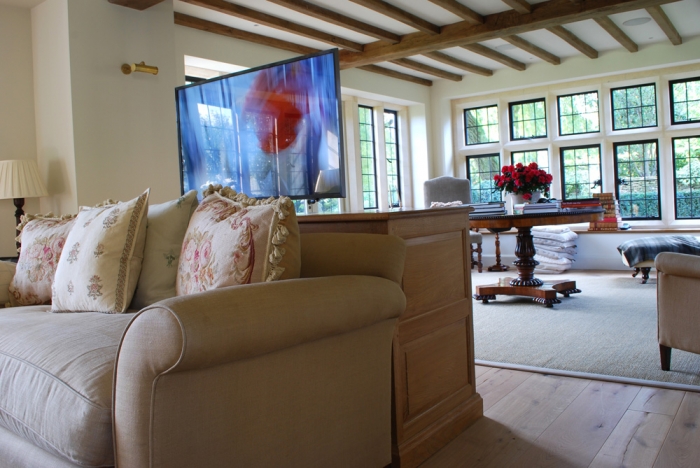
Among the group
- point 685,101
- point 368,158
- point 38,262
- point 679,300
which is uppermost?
point 685,101

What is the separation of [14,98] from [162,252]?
8.27 ft

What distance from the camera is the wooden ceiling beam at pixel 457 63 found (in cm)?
679

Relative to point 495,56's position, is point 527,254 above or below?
below

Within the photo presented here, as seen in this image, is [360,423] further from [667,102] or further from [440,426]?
[667,102]

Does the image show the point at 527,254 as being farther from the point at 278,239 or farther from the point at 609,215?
the point at 278,239

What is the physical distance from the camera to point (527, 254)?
4.86 m

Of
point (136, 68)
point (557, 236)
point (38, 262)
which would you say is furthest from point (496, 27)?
point (38, 262)

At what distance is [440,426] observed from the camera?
83.2 inches

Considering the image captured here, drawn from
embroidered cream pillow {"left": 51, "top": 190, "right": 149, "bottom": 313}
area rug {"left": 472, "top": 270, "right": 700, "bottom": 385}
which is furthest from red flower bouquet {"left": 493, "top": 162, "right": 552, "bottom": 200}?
embroidered cream pillow {"left": 51, "top": 190, "right": 149, "bottom": 313}

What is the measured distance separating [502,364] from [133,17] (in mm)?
3203

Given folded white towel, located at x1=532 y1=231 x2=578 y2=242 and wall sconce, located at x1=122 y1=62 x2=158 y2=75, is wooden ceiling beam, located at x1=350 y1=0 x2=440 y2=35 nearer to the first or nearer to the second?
wall sconce, located at x1=122 y1=62 x2=158 y2=75

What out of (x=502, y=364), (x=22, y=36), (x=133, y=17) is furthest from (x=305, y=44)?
(x=502, y=364)

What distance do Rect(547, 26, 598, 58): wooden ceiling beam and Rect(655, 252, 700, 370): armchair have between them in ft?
12.2

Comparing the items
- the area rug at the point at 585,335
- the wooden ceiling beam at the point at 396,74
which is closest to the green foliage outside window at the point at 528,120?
the wooden ceiling beam at the point at 396,74
